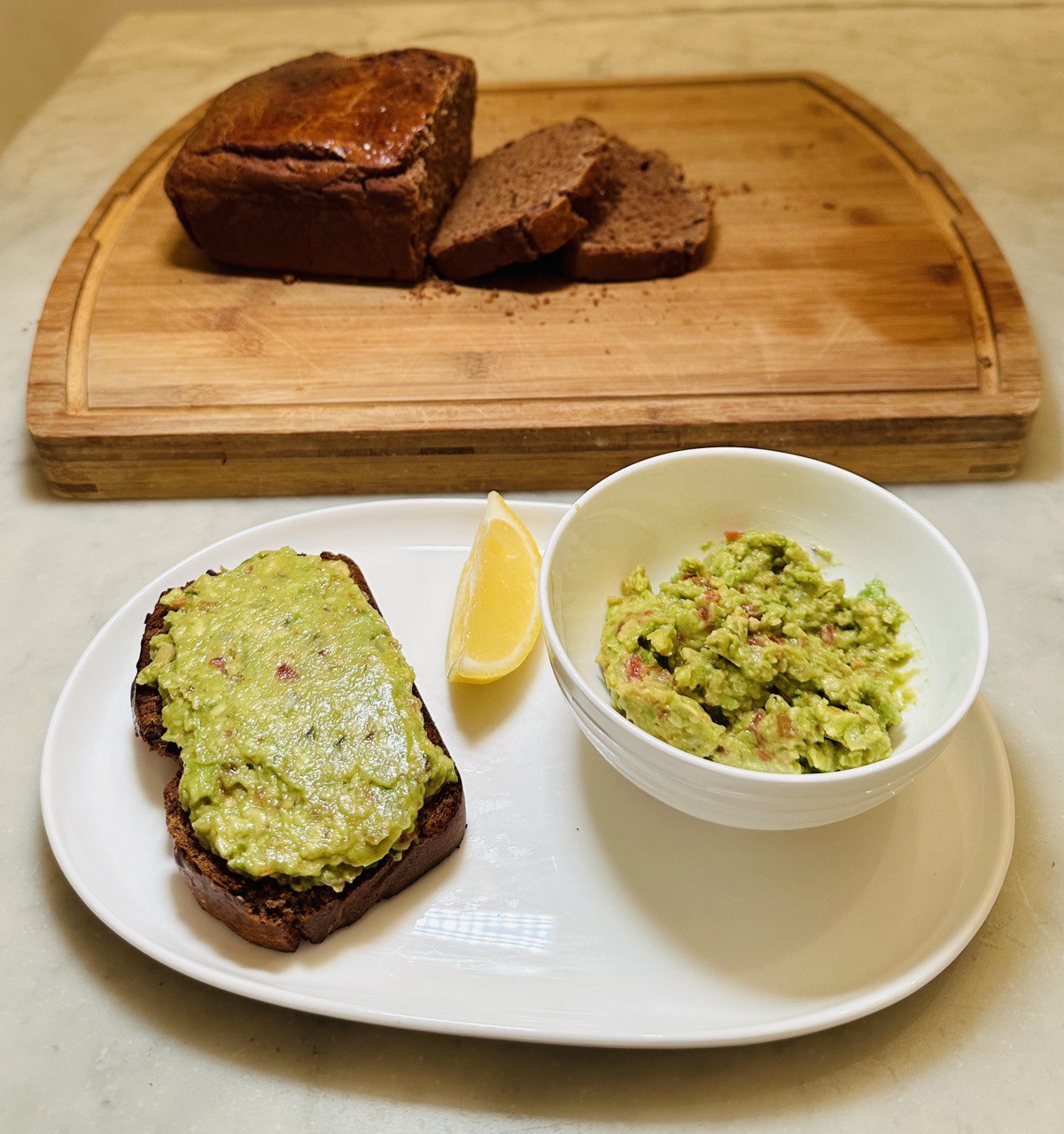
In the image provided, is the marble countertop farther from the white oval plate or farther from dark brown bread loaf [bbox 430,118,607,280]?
dark brown bread loaf [bbox 430,118,607,280]

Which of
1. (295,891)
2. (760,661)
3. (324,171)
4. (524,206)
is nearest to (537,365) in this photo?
(524,206)

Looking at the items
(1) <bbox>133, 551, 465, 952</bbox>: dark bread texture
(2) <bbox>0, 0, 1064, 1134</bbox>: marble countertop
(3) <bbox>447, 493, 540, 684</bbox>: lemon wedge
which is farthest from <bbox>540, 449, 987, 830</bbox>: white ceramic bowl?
(2) <bbox>0, 0, 1064, 1134</bbox>: marble countertop

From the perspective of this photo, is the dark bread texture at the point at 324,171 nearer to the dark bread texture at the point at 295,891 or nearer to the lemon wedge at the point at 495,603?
the lemon wedge at the point at 495,603

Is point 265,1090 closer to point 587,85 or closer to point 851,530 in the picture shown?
point 851,530

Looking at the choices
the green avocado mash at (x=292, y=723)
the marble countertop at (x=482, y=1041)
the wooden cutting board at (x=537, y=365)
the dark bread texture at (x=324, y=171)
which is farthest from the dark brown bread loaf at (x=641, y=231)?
the green avocado mash at (x=292, y=723)

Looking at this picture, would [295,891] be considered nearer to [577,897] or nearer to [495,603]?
[577,897]

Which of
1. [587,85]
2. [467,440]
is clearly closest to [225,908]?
[467,440]
